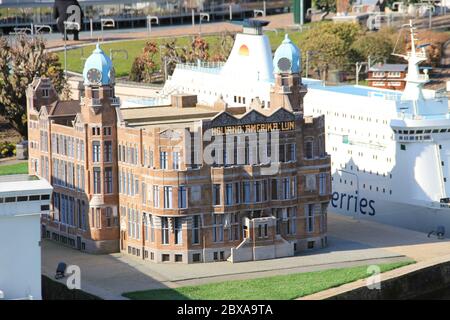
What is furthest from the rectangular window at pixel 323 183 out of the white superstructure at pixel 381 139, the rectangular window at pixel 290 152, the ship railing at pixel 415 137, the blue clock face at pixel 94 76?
the blue clock face at pixel 94 76

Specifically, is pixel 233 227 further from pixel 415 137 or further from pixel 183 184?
pixel 415 137

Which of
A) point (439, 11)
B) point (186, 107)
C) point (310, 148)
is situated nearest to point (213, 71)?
point (186, 107)

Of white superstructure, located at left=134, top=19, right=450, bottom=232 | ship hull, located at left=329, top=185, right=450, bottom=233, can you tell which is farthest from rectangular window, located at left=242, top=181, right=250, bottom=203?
ship hull, located at left=329, top=185, right=450, bottom=233

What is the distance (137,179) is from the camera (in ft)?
323

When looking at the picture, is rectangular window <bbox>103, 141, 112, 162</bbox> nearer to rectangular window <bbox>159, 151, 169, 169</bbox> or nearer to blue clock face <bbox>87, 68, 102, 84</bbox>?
blue clock face <bbox>87, 68, 102, 84</bbox>

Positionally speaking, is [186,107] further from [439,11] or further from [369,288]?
[439,11]

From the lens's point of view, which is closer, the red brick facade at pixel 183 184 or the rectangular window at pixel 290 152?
the red brick facade at pixel 183 184

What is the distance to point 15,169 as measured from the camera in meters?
125

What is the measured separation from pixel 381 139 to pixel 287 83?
12.7 meters

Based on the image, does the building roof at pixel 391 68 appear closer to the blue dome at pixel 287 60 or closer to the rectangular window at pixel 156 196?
the blue dome at pixel 287 60

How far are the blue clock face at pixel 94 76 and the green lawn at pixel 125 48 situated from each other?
58.5 m

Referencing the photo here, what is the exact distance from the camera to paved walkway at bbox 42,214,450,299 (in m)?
92.1

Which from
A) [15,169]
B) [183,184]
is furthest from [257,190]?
[15,169]

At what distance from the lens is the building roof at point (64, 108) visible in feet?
349
